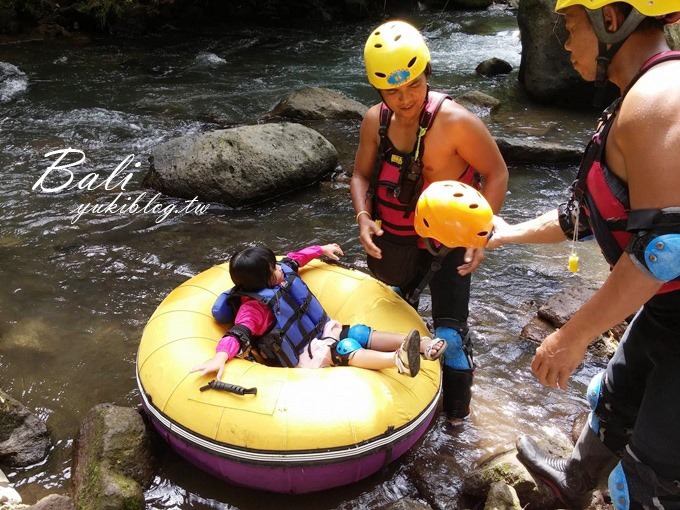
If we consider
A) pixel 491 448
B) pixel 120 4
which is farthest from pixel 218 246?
pixel 120 4

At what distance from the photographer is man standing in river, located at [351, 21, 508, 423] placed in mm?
2855

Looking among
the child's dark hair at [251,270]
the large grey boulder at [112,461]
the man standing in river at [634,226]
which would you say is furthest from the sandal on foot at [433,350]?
the large grey boulder at [112,461]

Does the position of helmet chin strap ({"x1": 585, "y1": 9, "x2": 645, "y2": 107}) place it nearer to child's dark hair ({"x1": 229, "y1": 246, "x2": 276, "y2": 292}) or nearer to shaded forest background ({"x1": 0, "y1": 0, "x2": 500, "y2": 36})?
child's dark hair ({"x1": 229, "y1": 246, "x2": 276, "y2": 292})

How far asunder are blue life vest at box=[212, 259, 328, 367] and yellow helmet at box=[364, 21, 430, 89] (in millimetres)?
1253

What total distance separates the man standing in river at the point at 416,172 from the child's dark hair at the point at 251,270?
59cm

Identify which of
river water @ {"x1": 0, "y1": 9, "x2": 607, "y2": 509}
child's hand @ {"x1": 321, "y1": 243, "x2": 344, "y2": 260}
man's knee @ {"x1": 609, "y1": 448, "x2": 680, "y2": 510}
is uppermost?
man's knee @ {"x1": 609, "y1": 448, "x2": 680, "y2": 510}

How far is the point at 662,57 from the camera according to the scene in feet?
5.03

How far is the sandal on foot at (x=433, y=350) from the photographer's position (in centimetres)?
291

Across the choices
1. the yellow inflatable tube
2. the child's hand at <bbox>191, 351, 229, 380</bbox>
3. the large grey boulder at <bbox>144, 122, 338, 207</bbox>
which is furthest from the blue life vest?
the large grey boulder at <bbox>144, 122, 338, 207</bbox>

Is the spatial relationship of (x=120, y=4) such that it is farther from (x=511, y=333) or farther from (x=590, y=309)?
(x=590, y=309)

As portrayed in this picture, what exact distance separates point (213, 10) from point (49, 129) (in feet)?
33.3

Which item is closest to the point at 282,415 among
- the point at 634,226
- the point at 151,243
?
the point at 634,226

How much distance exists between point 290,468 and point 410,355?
76 centimetres

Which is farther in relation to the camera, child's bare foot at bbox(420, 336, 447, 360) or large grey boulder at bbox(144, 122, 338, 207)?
large grey boulder at bbox(144, 122, 338, 207)
